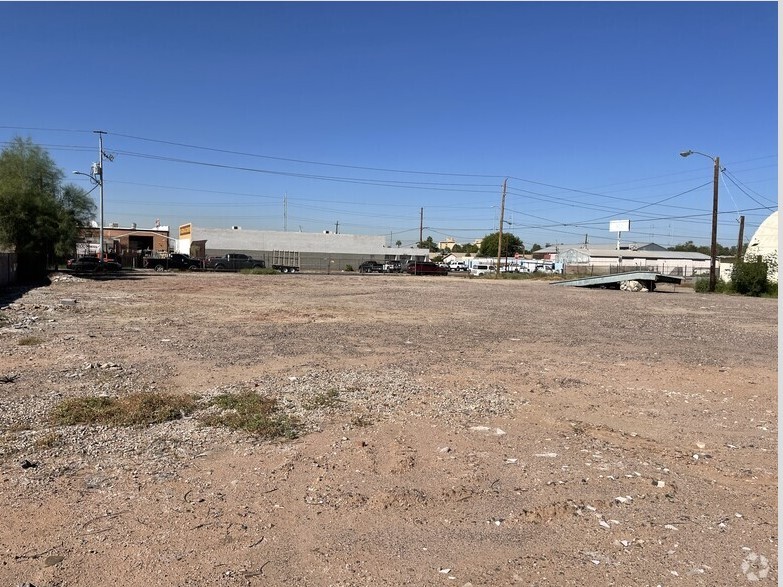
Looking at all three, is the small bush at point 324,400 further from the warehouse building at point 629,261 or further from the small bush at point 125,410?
the warehouse building at point 629,261

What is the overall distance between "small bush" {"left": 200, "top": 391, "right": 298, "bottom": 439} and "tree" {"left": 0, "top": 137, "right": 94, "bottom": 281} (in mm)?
33507

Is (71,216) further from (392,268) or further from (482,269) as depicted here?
(482,269)

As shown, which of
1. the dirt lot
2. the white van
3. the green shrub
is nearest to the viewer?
the dirt lot

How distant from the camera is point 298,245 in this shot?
77.4 m

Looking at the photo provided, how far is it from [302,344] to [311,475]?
752cm

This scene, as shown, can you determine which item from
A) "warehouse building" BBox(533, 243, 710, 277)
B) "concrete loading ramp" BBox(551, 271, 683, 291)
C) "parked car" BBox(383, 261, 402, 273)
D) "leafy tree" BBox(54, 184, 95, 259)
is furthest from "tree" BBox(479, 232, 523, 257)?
"leafy tree" BBox(54, 184, 95, 259)

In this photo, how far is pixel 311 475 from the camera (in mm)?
4895

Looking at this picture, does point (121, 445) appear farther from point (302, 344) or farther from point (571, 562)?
point (302, 344)

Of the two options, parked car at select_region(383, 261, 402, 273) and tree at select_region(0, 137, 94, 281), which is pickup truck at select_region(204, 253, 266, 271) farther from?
tree at select_region(0, 137, 94, 281)

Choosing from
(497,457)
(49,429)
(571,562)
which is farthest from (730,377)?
(49,429)

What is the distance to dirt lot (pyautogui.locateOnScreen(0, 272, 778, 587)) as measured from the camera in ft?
11.6

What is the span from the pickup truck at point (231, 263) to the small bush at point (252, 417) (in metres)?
55.9

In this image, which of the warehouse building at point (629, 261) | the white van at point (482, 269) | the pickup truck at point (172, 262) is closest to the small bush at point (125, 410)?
the pickup truck at point (172, 262)

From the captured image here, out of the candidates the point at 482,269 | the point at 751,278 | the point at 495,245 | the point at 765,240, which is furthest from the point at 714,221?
the point at 495,245
